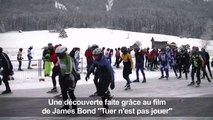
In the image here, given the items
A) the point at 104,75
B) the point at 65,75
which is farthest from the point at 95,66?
the point at 65,75

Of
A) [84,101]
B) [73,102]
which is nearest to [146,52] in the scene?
[84,101]

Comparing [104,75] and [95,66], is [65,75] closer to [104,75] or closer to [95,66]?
[95,66]

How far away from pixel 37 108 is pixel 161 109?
371 cm

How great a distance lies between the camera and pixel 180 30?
6471 inches

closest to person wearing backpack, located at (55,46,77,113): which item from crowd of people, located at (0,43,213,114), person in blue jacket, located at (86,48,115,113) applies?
crowd of people, located at (0,43,213,114)

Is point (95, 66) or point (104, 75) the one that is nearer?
point (104, 75)

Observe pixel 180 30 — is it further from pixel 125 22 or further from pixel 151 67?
pixel 151 67

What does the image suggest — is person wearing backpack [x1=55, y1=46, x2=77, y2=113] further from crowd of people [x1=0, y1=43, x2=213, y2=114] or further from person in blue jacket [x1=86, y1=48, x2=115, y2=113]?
person in blue jacket [x1=86, y1=48, x2=115, y2=113]

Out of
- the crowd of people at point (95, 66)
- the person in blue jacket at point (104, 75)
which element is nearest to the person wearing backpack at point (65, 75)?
the crowd of people at point (95, 66)

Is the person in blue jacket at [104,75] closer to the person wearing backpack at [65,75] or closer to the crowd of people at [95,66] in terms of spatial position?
the crowd of people at [95,66]

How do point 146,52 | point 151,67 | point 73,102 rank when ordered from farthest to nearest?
point 146,52 < point 151,67 < point 73,102

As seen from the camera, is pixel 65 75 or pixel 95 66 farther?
pixel 95 66

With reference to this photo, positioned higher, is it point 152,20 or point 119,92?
point 152,20

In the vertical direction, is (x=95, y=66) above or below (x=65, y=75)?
above
